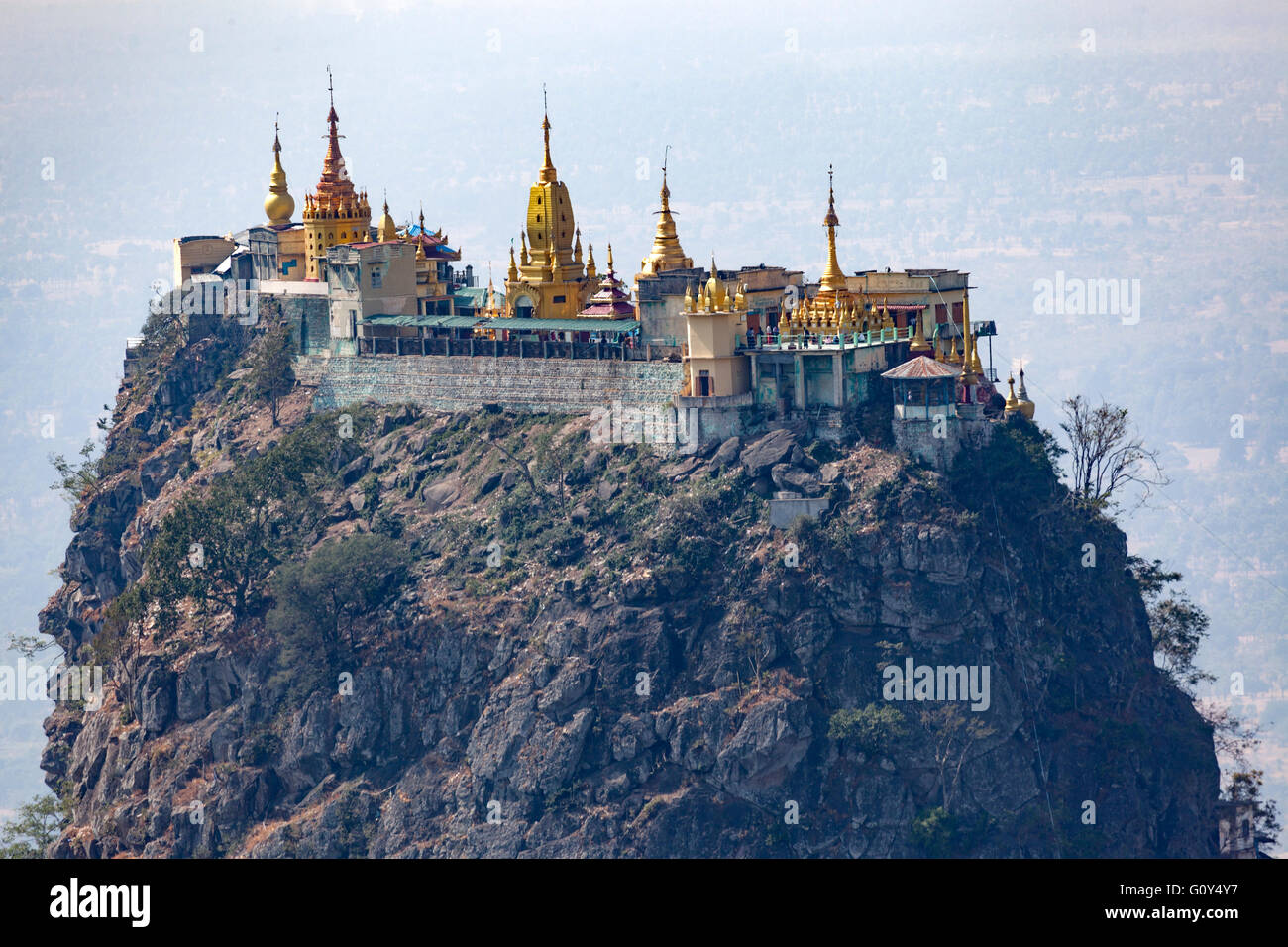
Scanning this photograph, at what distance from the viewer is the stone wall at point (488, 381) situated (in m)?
85.9

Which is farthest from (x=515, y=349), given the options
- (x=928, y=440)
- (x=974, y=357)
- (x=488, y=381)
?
(x=928, y=440)

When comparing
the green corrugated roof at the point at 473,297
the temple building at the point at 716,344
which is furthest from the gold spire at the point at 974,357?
the green corrugated roof at the point at 473,297

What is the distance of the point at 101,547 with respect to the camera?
101 metres

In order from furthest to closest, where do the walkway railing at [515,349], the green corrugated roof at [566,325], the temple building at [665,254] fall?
the temple building at [665,254] < the green corrugated roof at [566,325] < the walkway railing at [515,349]

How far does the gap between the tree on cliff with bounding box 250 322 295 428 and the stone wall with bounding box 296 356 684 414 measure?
0.56 meters

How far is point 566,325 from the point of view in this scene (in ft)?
292

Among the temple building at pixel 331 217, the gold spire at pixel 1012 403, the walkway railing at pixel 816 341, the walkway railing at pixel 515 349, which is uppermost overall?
the temple building at pixel 331 217

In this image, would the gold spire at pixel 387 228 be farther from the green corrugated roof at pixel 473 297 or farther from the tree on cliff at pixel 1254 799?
the tree on cliff at pixel 1254 799

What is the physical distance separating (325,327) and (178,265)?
1218 cm

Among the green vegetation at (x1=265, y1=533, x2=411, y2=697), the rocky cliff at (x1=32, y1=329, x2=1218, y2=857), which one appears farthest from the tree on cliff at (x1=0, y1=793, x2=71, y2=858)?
the green vegetation at (x1=265, y1=533, x2=411, y2=697)

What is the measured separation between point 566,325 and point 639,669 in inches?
570

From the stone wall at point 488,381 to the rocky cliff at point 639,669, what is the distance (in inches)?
53.9
